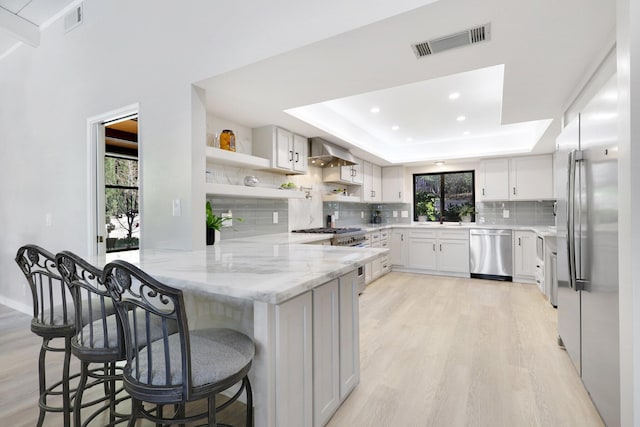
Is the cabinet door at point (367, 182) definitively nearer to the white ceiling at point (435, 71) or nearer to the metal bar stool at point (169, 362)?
the white ceiling at point (435, 71)

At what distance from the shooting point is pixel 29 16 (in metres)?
3.25

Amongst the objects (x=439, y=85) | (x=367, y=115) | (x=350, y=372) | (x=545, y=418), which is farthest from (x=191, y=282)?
(x=367, y=115)

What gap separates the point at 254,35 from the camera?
210 cm

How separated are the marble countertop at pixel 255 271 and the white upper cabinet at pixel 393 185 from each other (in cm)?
470

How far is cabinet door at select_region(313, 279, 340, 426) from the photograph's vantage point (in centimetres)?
164

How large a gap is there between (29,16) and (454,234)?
6317 millimetres

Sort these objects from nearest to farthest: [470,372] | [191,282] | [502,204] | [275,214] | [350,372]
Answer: [191,282] → [350,372] → [470,372] → [275,214] → [502,204]

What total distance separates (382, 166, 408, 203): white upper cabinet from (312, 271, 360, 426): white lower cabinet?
4.81 meters

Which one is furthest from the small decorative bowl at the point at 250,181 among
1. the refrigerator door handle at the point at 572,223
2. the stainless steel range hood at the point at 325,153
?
the refrigerator door handle at the point at 572,223

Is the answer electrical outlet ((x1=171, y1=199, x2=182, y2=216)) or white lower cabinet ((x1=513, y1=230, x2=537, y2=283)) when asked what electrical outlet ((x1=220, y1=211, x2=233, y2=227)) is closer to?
electrical outlet ((x1=171, y1=199, x2=182, y2=216))

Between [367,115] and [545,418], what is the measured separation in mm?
3852

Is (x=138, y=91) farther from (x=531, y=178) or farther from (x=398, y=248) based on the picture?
(x=531, y=178)

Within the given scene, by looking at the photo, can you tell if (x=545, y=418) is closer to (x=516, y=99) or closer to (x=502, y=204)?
(x=516, y=99)

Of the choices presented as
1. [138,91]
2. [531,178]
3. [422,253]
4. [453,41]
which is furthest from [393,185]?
[138,91]
